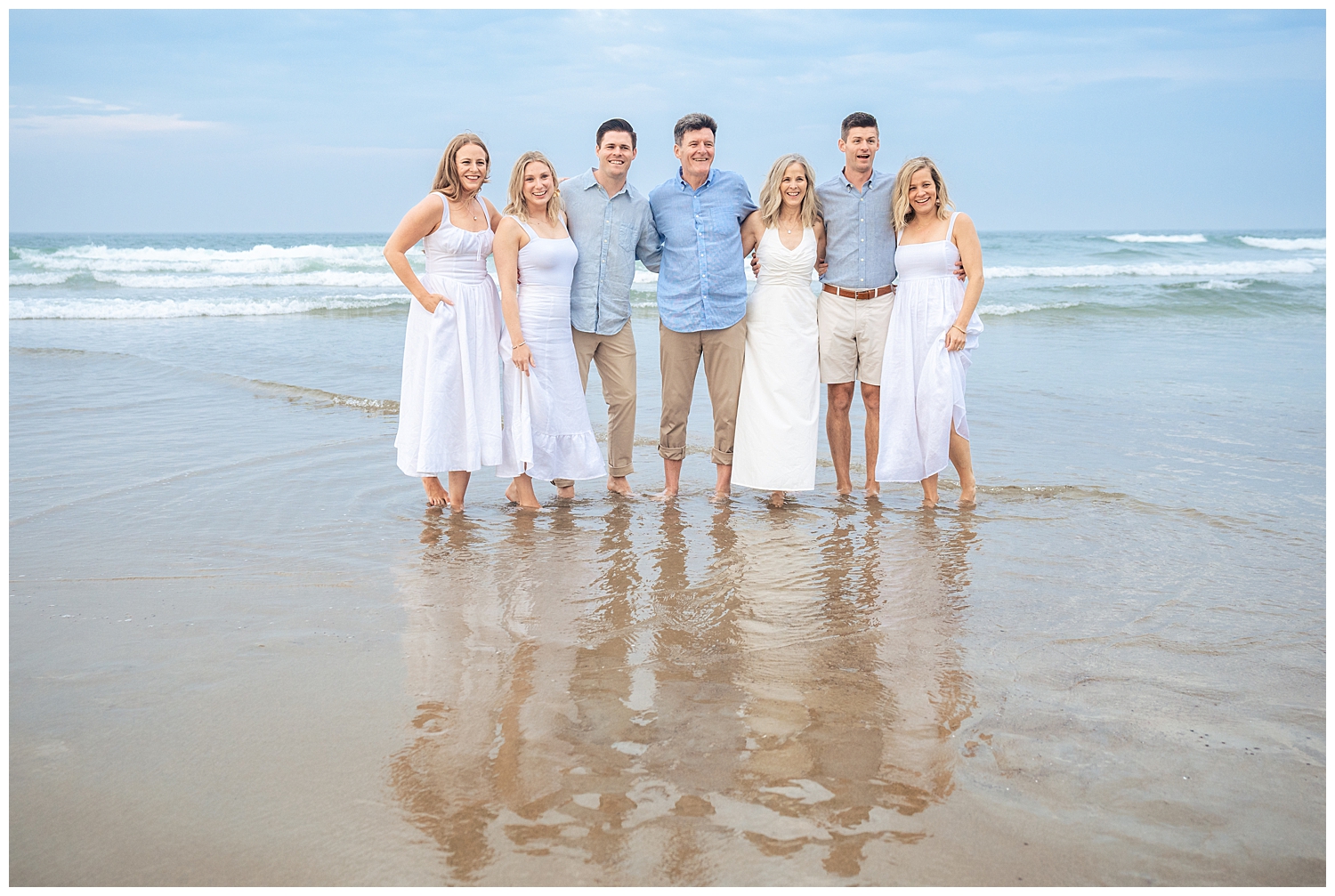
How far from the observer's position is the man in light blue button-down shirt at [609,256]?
5113mm

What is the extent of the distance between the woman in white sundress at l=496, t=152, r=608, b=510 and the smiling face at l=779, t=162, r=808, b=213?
1.13 m

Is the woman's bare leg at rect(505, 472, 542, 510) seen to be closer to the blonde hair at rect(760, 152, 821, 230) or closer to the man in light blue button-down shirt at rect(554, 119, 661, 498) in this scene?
the man in light blue button-down shirt at rect(554, 119, 661, 498)

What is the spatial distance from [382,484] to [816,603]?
9.47 feet

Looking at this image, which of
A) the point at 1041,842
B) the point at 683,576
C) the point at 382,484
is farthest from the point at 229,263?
the point at 1041,842

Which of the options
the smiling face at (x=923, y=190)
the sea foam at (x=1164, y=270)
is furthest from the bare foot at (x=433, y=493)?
the sea foam at (x=1164, y=270)

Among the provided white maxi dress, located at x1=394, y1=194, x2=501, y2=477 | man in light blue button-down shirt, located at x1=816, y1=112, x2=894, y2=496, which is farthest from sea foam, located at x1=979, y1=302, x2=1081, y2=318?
white maxi dress, located at x1=394, y1=194, x2=501, y2=477

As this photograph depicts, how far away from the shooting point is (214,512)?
4.84 metres

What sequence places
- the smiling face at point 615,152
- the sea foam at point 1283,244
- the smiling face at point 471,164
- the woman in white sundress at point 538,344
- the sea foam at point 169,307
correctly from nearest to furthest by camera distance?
1. the smiling face at point 471,164
2. the woman in white sundress at point 538,344
3. the smiling face at point 615,152
4. the sea foam at point 169,307
5. the sea foam at point 1283,244

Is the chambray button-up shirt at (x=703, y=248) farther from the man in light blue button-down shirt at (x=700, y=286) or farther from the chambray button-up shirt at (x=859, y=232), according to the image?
the chambray button-up shirt at (x=859, y=232)

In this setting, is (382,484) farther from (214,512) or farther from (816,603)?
(816,603)

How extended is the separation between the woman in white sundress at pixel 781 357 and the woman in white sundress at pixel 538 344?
0.89 meters

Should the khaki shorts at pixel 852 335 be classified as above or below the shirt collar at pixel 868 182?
below

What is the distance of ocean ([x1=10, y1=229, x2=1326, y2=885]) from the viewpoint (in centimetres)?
220

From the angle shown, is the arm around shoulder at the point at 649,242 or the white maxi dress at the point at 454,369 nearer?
the white maxi dress at the point at 454,369
